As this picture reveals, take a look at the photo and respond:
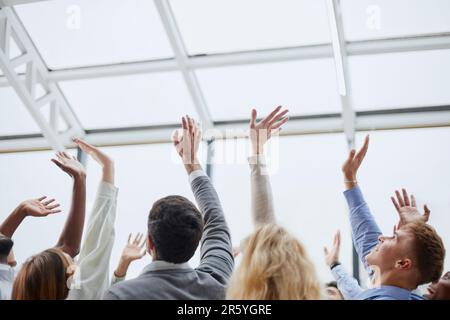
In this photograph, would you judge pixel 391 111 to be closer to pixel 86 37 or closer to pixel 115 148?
pixel 115 148

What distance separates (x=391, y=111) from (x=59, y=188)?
1939 millimetres

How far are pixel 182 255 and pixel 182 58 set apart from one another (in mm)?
2307

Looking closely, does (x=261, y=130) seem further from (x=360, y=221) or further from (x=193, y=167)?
(x=360, y=221)

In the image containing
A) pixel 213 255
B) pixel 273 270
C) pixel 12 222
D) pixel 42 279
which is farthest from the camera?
pixel 12 222

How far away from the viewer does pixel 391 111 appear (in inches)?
143

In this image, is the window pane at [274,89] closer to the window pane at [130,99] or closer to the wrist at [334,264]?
the window pane at [130,99]

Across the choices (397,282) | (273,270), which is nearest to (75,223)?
(273,270)

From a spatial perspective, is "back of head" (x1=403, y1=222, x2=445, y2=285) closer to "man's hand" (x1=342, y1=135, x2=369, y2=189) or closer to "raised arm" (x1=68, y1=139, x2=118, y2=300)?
"man's hand" (x1=342, y1=135, x2=369, y2=189)

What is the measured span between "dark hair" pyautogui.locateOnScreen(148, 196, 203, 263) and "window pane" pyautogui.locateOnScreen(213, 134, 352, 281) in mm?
1165

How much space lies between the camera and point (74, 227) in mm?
2531

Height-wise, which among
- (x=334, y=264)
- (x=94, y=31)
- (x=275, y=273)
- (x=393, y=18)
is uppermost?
(x=94, y=31)

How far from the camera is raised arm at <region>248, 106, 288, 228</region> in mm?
2268
